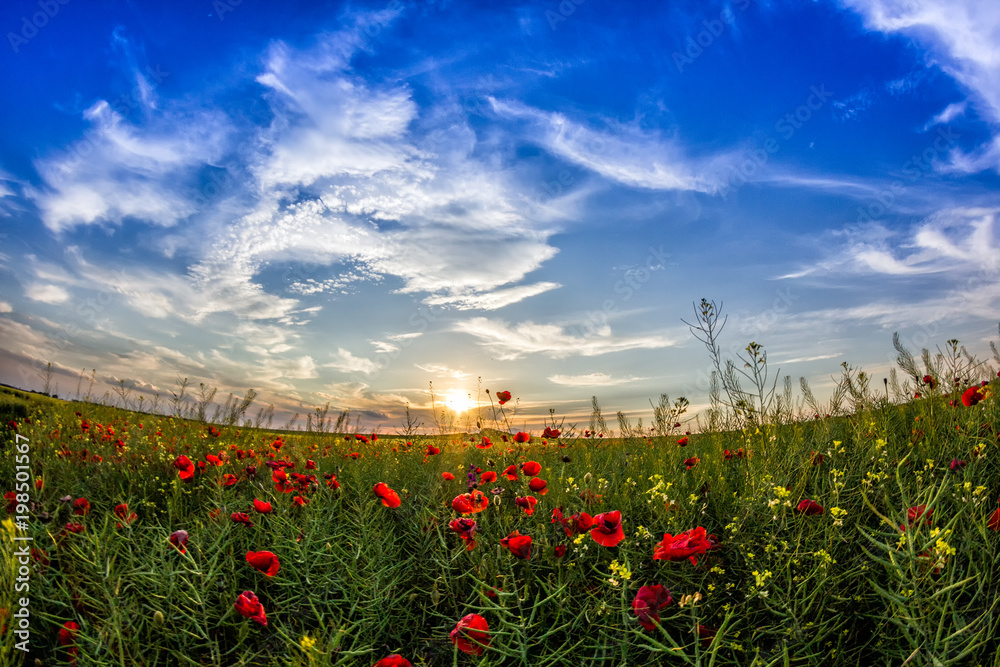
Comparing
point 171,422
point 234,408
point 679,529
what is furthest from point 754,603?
point 171,422

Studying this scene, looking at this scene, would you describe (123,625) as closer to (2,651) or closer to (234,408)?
(2,651)

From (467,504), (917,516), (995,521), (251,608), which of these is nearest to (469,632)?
(467,504)

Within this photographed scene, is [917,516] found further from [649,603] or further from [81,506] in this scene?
[81,506]

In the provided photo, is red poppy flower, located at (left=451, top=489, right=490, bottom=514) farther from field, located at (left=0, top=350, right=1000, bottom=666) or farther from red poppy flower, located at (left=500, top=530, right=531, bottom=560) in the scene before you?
red poppy flower, located at (left=500, top=530, right=531, bottom=560)

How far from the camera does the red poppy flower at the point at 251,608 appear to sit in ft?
6.79

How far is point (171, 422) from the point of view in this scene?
8227 mm

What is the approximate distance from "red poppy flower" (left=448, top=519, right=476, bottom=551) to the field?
0.04ft

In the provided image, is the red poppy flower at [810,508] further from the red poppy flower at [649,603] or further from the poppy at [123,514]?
the poppy at [123,514]

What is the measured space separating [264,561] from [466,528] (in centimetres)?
93

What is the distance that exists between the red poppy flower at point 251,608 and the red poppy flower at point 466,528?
88 cm

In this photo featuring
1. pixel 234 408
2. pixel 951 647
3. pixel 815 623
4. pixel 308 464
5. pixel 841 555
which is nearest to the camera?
pixel 951 647

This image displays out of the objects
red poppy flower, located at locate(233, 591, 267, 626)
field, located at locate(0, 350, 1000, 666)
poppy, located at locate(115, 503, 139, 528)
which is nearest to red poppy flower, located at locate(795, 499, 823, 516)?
field, located at locate(0, 350, 1000, 666)

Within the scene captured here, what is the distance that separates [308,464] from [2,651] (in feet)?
7.75

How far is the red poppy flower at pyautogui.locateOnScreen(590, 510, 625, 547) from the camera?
2043mm
